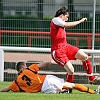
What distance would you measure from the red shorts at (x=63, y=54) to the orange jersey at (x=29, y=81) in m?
0.73

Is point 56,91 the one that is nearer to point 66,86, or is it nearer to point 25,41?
point 66,86

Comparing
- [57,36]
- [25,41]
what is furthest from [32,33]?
[57,36]

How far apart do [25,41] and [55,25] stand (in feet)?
17.0

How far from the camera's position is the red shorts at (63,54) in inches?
530

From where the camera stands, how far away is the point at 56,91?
12750mm

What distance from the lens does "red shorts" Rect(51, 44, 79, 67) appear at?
44.2 feet

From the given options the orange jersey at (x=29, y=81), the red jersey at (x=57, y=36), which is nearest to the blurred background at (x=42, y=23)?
the red jersey at (x=57, y=36)

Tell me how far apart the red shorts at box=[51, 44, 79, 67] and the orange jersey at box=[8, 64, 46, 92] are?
2.39 ft

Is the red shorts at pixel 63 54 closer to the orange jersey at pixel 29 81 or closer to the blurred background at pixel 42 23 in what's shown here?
the orange jersey at pixel 29 81

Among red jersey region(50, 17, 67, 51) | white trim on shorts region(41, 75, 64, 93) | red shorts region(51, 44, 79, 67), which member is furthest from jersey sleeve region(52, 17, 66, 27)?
white trim on shorts region(41, 75, 64, 93)

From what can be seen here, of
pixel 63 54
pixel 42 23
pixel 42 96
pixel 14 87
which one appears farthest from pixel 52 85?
pixel 42 23

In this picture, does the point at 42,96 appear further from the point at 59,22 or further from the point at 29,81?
the point at 59,22

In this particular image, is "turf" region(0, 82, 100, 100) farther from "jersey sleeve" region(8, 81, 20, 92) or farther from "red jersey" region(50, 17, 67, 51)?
"red jersey" region(50, 17, 67, 51)

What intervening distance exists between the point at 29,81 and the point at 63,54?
1.16 m
